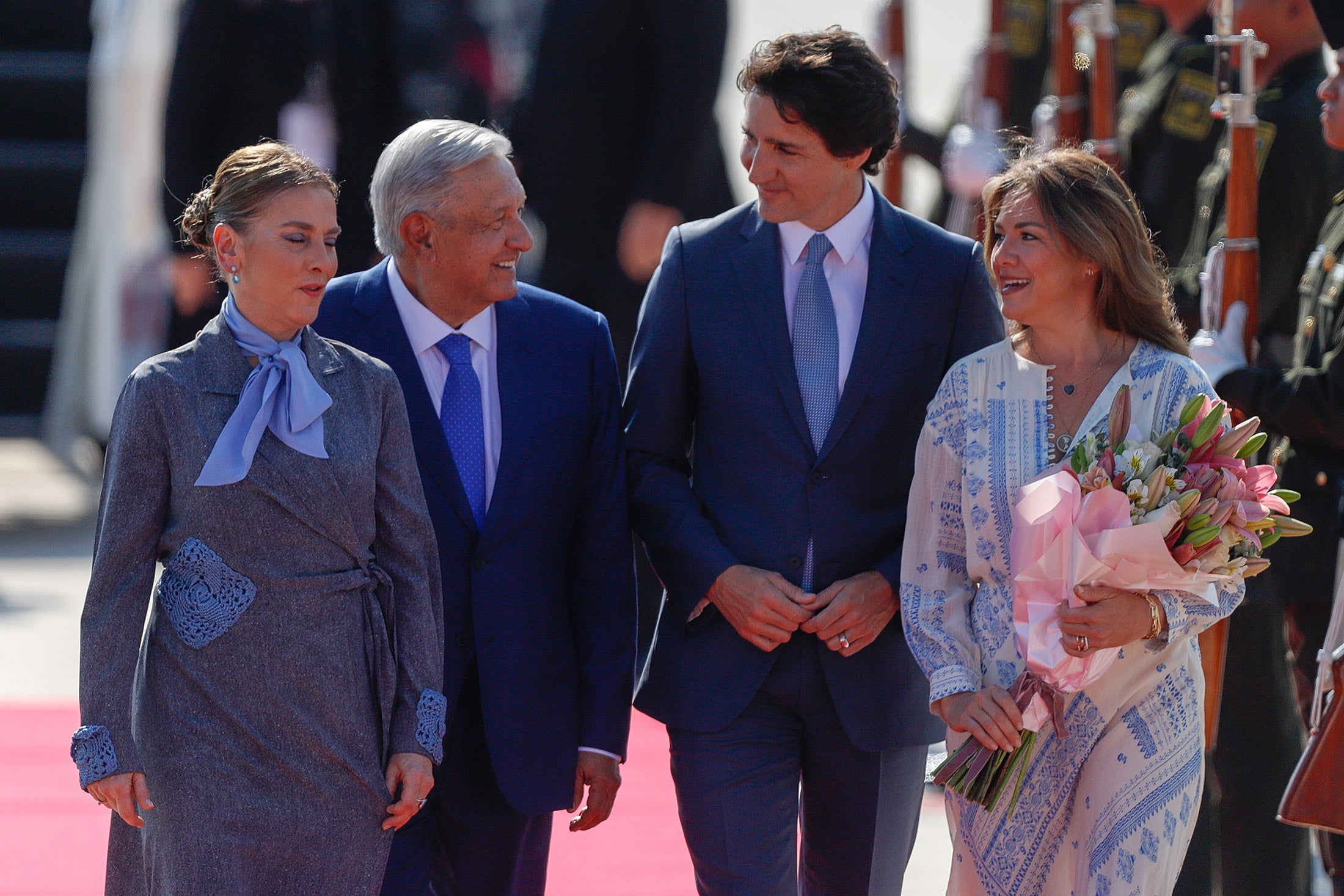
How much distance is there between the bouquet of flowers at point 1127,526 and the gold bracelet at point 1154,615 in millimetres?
21

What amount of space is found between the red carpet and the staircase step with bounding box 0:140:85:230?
5.67 metres

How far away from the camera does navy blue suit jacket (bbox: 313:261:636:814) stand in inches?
116

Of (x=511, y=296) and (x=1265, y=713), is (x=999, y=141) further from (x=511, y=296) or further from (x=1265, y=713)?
(x=511, y=296)

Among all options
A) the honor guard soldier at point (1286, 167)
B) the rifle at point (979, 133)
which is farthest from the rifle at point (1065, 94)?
the honor guard soldier at point (1286, 167)

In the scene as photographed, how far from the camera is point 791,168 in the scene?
299 centimetres

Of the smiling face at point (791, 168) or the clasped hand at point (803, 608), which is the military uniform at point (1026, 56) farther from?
the clasped hand at point (803, 608)

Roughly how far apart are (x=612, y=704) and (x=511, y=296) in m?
0.69

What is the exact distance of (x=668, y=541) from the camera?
3.02 metres

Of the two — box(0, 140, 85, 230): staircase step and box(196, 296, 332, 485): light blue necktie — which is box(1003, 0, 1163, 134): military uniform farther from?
box(0, 140, 85, 230): staircase step

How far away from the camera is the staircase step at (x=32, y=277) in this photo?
33.1 feet

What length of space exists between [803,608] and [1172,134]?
2.49m

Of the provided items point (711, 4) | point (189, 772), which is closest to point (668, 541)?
point (189, 772)

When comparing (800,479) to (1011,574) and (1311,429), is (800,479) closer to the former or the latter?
(1011,574)

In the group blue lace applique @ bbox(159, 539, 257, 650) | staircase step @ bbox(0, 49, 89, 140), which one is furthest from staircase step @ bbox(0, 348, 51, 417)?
blue lace applique @ bbox(159, 539, 257, 650)
